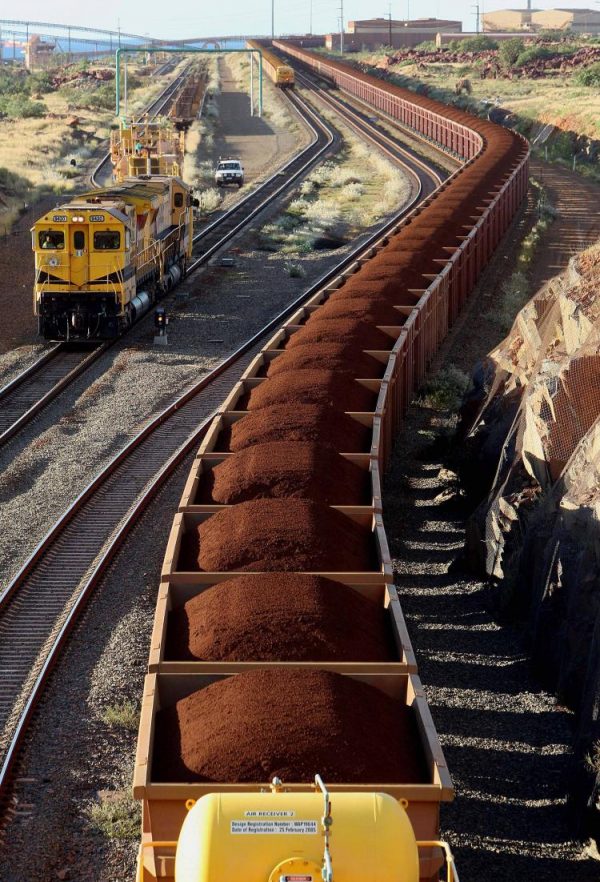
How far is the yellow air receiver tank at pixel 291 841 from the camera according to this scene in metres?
6.54

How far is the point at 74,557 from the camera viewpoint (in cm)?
1775

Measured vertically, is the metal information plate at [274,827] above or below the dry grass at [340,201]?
below

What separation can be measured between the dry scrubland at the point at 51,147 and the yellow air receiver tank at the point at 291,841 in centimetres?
4169

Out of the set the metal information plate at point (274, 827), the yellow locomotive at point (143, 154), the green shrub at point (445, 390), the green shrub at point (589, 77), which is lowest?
the green shrub at point (445, 390)

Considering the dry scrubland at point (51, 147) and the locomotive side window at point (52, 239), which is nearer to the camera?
the locomotive side window at point (52, 239)

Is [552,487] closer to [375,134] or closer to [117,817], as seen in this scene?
[117,817]

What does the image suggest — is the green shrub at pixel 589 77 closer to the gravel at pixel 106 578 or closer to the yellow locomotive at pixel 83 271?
the gravel at pixel 106 578

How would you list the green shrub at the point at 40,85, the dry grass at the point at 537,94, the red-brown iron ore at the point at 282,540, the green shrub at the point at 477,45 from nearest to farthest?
the red-brown iron ore at the point at 282,540 → the dry grass at the point at 537,94 → the green shrub at the point at 40,85 → the green shrub at the point at 477,45

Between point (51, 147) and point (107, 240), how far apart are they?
4900cm

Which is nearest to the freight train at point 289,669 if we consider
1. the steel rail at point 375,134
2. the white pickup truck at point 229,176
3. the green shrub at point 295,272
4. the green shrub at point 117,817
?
the green shrub at point 117,817

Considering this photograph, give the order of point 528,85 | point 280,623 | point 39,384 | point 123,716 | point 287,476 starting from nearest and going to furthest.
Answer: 1. point 280,623
2. point 123,716
3. point 287,476
4. point 39,384
5. point 528,85

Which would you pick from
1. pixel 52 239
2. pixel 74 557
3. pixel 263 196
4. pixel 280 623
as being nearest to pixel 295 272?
pixel 52 239

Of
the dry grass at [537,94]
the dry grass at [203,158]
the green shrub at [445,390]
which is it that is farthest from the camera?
the dry grass at [537,94]

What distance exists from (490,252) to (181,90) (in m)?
84.0
